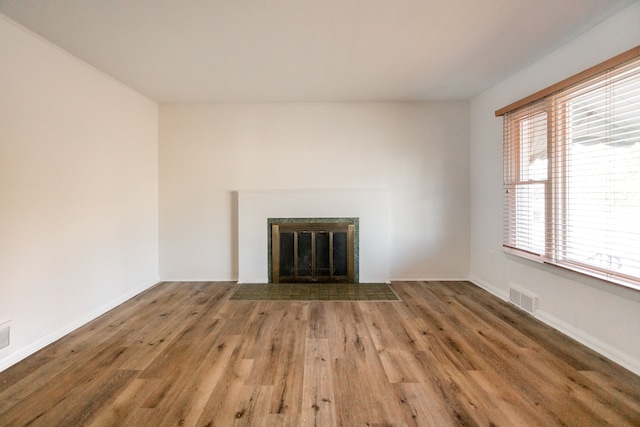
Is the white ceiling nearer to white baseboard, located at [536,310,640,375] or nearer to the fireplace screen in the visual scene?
the fireplace screen

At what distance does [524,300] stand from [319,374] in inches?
92.0

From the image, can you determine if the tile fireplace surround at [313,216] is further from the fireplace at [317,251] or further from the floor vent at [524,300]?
the floor vent at [524,300]

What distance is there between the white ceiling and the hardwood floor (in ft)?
8.04

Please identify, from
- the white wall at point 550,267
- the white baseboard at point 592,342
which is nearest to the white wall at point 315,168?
the white wall at point 550,267

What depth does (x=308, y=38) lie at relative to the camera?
2436mm

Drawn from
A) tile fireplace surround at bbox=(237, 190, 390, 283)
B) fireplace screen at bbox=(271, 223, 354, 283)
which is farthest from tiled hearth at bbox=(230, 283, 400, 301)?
tile fireplace surround at bbox=(237, 190, 390, 283)

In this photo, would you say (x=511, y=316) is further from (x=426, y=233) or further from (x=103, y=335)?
(x=103, y=335)

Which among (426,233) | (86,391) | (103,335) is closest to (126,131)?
(103,335)

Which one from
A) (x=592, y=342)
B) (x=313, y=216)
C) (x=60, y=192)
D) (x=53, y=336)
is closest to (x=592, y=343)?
(x=592, y=342)

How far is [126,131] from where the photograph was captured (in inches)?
140

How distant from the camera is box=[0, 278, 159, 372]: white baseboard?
215 centimetres

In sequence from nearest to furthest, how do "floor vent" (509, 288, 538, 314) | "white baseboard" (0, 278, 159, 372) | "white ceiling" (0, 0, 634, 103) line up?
"white ceiling" (0, 0, 634, 103), "white baseboard" (0, 278, 159, 372), "floor vent" (509, 288, 538, 314)

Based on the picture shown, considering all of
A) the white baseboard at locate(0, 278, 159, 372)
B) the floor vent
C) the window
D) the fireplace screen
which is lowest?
the white baseboard at locate(0, 278, 159, 372)

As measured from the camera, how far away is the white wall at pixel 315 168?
164 inches
